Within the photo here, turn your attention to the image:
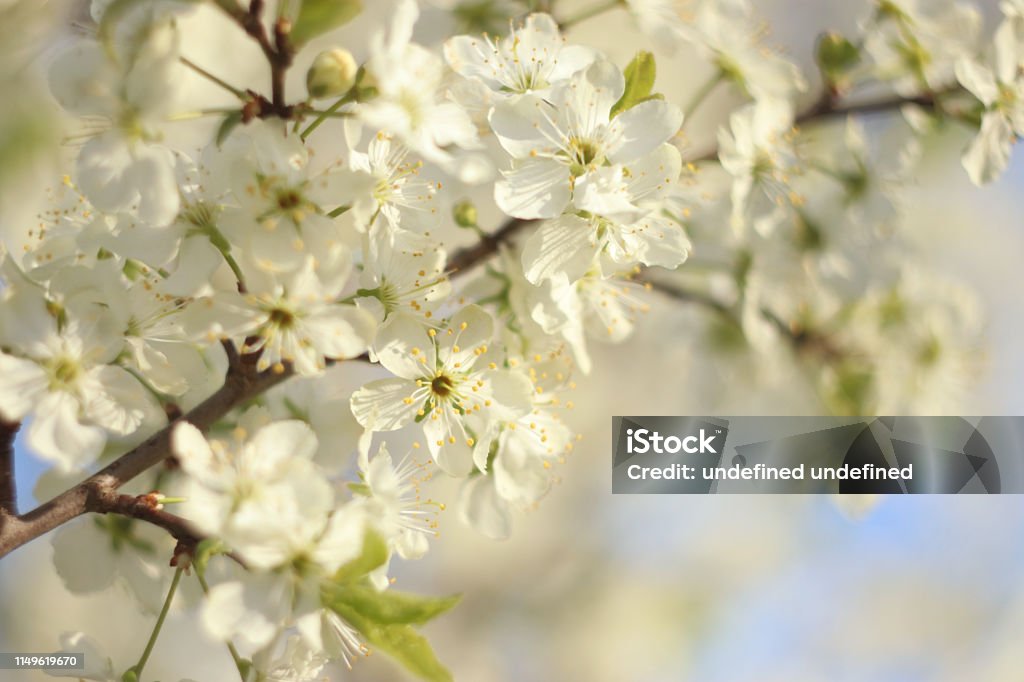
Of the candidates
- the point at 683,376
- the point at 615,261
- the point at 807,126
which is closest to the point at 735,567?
the point at 683,376

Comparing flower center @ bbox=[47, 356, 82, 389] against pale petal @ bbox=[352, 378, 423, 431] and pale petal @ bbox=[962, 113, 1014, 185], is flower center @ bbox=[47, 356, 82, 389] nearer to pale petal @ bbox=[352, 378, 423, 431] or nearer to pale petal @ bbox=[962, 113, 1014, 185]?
pale petal @ bbox=[352, 378, 423, 431]

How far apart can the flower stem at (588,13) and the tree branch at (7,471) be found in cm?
47

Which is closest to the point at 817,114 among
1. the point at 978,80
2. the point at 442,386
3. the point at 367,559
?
the point at 978,80

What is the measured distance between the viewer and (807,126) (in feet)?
2.86

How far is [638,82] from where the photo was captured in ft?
1.93

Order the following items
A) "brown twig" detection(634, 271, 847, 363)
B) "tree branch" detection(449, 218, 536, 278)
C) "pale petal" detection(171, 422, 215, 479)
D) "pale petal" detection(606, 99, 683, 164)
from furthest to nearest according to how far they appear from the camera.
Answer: "brown twig" detection(634, 271, 847, 363), "tree branch" detection(449, 218, 536, 278), "pale petal" detection(606, 99, 683, 164), "pale petal" detection(171, 422, 215, 479)

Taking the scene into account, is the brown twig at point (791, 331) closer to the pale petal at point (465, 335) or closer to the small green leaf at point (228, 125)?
the pale petal at point (465, 335)

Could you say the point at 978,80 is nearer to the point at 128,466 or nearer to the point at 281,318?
the point at 281,318

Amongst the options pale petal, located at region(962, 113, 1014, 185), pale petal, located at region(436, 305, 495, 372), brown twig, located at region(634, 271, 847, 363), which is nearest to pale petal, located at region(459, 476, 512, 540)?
pale petal, located at region(436, 305, 495, 372)

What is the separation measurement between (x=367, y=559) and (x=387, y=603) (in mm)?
26

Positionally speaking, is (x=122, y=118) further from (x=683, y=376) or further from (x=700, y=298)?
(x=683, y=376)

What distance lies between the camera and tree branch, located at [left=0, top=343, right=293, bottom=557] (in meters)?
0.52

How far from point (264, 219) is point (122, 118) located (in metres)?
0.09

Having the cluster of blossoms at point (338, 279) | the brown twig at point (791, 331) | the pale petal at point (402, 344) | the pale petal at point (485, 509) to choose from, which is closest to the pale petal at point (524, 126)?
the cluster of blossoms at point (338, 279)
